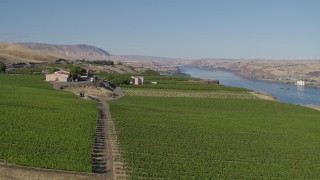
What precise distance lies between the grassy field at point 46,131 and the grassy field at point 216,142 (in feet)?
10.6

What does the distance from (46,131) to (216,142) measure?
1554cm

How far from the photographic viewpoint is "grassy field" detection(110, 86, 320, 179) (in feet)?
94.1

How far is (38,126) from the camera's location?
1441 inches

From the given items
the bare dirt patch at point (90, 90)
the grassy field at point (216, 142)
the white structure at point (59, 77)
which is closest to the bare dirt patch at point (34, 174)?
the grassy field at point (216, 142)

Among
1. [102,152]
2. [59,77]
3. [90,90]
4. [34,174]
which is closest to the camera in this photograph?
[34,174]

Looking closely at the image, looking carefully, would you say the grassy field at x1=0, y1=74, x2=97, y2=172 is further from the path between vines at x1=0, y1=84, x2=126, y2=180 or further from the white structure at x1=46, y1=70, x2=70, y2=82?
the white structure at x1=46, y1=70, x2=70, y2=82

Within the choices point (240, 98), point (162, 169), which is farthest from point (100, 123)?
point (240, 98)

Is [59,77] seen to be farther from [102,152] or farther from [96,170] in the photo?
[96,170]

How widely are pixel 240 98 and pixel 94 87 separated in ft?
97.3

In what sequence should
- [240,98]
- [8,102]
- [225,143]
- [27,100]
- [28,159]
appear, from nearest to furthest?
[28,159], [225,143], [8,102], [27,100], [240,98]

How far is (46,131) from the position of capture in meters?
35.0

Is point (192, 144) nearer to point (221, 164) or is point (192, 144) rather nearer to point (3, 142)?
point (221, 164)

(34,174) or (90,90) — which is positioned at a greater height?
(90,90)

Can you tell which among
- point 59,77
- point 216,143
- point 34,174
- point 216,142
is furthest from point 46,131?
point 59,77
